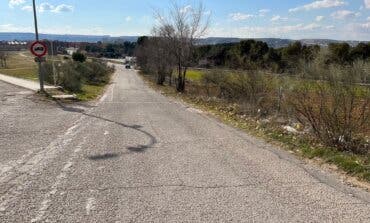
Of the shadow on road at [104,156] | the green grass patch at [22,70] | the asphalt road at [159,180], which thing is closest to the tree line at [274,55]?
the asphalt road at [159,180]

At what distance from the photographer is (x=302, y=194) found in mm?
6102

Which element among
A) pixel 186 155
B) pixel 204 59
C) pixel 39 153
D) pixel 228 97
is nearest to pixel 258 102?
pixel 228 97

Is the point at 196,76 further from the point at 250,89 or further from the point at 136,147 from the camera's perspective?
the point at 136,147

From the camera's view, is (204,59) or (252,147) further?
(204,59)

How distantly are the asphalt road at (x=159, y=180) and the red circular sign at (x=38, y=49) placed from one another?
8.40 meters

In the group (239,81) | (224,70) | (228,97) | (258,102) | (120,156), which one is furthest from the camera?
(224,70)

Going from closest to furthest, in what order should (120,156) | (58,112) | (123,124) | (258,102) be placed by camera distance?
(120,156), (123,124), (58,112), (258,102)

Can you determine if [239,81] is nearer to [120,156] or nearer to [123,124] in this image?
[123,124]

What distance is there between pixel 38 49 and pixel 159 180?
46.8ft

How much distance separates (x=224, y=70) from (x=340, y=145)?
1511 centimetres

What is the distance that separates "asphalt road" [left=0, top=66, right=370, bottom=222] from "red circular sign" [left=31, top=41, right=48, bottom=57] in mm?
8400

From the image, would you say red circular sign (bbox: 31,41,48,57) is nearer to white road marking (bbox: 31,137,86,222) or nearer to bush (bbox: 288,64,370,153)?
white road marking (bbox: 31,137,86,222)

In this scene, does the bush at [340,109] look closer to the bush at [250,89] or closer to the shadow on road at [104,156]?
the shadow on road at [104,156]

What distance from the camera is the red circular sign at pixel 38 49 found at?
19.0 metres
